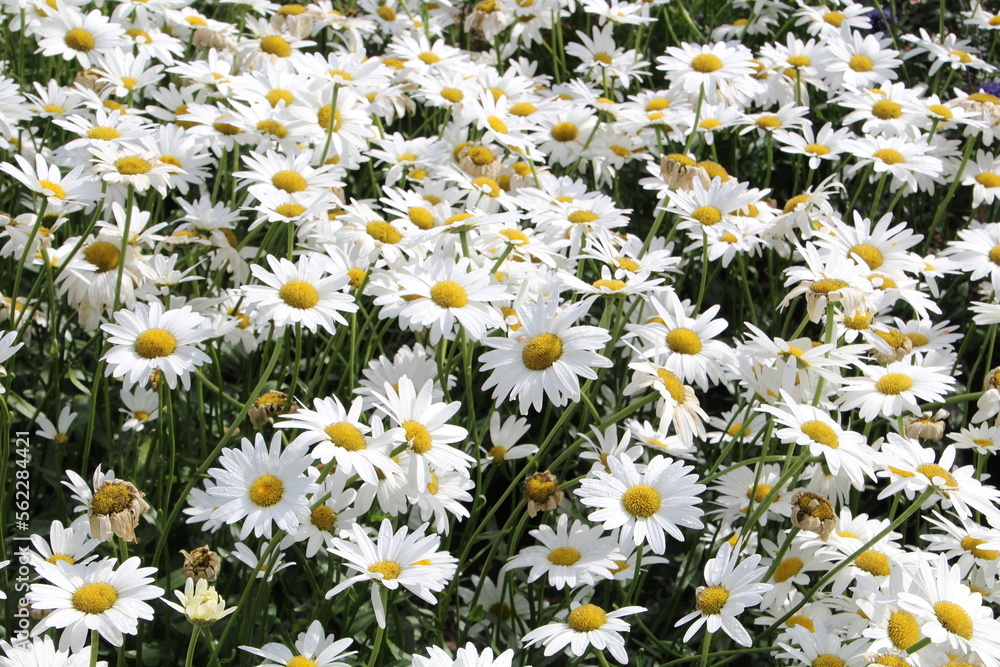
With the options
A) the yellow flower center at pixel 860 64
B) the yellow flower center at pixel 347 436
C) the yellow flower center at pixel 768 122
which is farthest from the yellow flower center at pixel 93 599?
the yellow flower center at pixel 860 64

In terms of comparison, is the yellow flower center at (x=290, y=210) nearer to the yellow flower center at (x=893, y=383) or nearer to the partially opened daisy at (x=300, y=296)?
the partially opened daisy at (x=300, y=296)

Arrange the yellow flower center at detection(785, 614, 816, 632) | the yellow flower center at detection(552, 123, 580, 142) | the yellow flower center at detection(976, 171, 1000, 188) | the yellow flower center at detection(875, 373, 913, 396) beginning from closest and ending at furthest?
the yellow flower center at detection(785, 614, 816, 632) < the yellow flower center at detection(875, 373, 913, 396) < the yellow flower center at detection(976, 171, 1000, 188) < the yellow flower center at detection(552, 123, 580, 142)

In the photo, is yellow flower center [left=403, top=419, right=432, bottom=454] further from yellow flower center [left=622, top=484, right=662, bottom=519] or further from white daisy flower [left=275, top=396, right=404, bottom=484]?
yellow flower center [left=622, top=484, right=662, bottom=519]

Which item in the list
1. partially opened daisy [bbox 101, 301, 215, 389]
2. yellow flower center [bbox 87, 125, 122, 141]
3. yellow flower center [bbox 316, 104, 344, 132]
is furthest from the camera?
yellow flower center [bbox 316, 104, 344, 132]

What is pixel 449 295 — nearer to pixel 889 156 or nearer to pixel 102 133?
pixel 102 133

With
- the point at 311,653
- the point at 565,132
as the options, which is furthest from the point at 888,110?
the point at 311,653

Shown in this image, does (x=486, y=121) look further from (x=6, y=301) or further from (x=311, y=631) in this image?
(x=311, y=631)

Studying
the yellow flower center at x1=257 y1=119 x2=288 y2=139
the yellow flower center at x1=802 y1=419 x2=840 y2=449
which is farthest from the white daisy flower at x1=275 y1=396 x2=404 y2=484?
the yellow flower center at x1=257 y1=119 x2=288 y2=139
